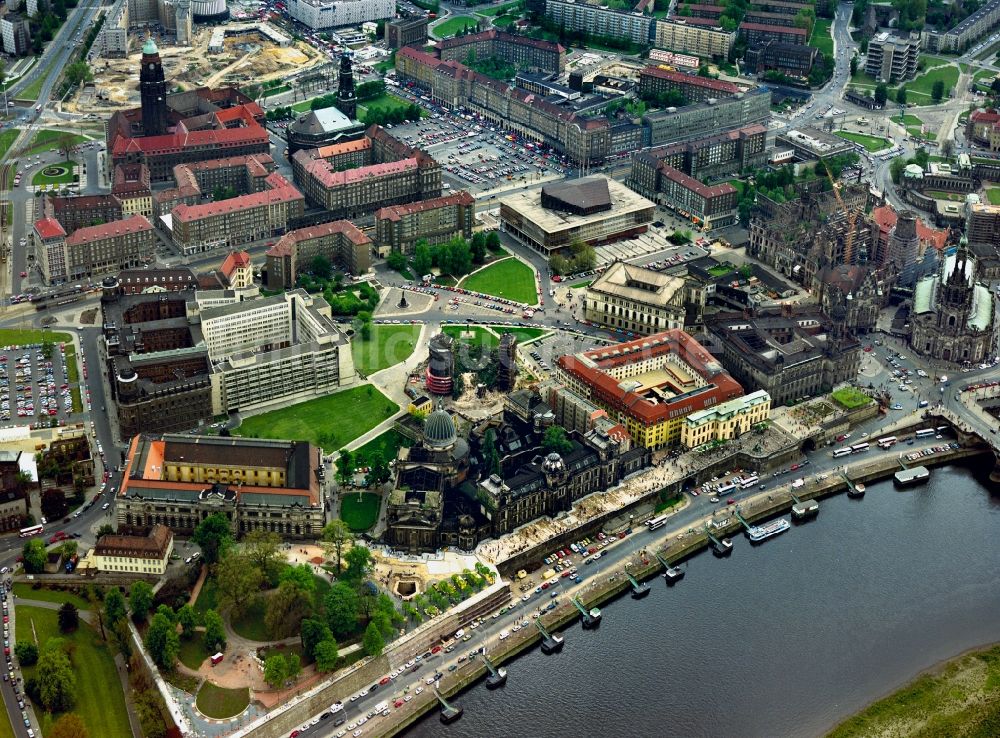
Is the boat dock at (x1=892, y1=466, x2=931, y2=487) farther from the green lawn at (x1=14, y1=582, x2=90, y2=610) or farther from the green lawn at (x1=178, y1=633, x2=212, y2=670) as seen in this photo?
the green lawn at (x1=14, y1=582, x2=90, y2=610)

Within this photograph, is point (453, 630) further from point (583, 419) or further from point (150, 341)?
point (150, 341)

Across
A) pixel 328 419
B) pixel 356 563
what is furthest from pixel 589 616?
pixel 328 419

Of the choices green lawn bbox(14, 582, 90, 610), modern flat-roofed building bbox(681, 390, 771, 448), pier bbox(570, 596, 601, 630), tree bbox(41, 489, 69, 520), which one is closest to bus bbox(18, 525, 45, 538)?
tree bbox(41, 489, 69, 520)

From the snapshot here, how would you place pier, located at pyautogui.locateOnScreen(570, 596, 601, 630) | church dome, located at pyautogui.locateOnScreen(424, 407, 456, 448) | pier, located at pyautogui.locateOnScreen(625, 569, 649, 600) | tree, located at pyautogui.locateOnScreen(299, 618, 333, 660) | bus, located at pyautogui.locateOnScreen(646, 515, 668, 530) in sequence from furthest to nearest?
church dome, located at pyautogui.locateOnScreen(424, 407, 456, 448) < bus, located at pyautogui.locateOnScreen(646, 515, 668, 530) < pier, located at pyautogui.locateOnScreen(625, 569, 649, 600) < pier, located at pyautogui.locateOnScreen(570, 596, 601, 630) < tree, located at pyautogui.locateOnScreen(299, 618, 333, 660)

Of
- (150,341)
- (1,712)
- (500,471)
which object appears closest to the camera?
(1,712)

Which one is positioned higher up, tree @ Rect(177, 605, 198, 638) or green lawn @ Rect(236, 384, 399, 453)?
green lawn @ Rect(236, 384, 399, 453)

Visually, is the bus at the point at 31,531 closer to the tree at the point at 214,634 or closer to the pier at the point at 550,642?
the tree at the point at 214,634

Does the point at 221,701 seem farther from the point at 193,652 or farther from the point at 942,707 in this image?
the point at 942,707

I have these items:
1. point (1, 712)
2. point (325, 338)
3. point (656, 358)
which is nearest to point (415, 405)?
point (325, 338)
